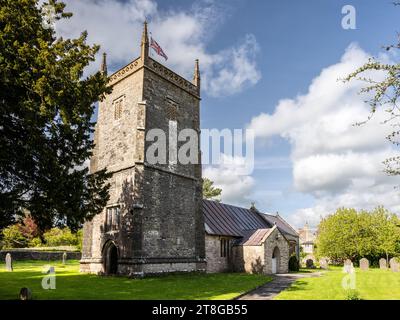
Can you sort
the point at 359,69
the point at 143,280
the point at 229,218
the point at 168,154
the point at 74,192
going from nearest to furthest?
the point at 359,69 → the point at 74,192 → the point at 143,280 → the point at 168,154 → the point at 229,218

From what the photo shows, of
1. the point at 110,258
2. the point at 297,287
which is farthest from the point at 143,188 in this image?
the point at 297,287

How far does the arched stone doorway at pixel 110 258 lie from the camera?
22.2 metres

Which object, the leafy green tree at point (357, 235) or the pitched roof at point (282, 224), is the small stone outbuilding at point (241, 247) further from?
the leafy green tree at point (357, 235)

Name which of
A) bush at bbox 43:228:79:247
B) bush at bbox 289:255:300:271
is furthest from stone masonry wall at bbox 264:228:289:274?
bush at bbox 43:228:79:247

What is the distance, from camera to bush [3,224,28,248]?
45.3 metres

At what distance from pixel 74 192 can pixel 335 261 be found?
147 ft

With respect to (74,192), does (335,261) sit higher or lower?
lower

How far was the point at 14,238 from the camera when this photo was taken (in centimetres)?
4653

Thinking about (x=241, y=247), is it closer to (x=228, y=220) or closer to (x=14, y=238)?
(x=228, y=220)

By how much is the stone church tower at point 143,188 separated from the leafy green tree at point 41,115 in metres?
6.90

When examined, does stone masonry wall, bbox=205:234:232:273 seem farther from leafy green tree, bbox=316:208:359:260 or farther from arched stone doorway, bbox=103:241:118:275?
leafy green tree, bbox=316:208:359:260
